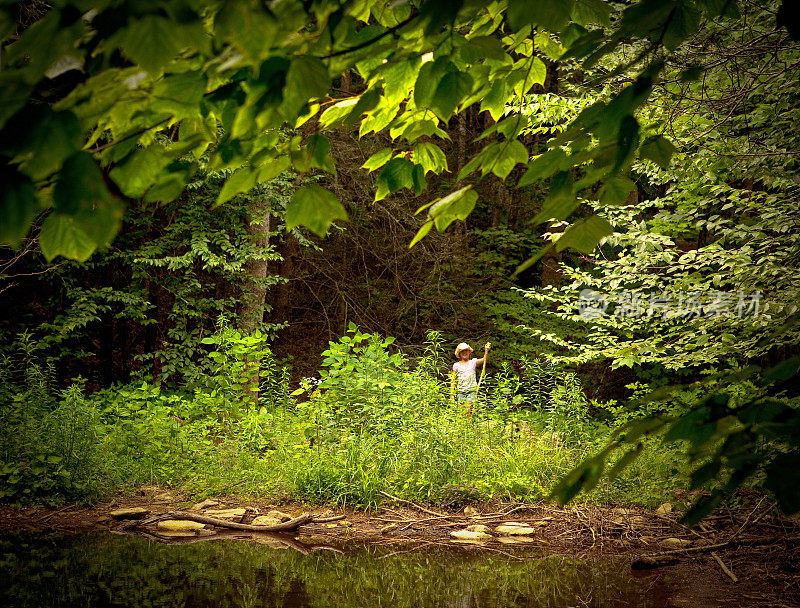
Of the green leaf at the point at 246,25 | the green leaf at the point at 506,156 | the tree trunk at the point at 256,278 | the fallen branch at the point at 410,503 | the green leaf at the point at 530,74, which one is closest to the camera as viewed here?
the green leaf at the point at 246,25

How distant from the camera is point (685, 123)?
6.14 metres

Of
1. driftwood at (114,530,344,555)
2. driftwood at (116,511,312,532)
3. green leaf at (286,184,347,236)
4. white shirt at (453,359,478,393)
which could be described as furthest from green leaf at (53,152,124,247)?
white shirt at (453,359,478,393)

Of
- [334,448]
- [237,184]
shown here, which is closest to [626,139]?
[237,184]

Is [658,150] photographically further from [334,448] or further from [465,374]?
[465,374]

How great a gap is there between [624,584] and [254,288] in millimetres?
8153

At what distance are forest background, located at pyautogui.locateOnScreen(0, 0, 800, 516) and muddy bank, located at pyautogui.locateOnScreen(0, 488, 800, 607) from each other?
305 mm

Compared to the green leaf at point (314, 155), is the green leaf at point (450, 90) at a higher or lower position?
higher

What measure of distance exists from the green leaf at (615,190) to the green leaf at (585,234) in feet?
0.47

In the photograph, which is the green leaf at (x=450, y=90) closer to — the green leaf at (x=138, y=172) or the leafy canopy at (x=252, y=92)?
the leafy canopy at (x=252, y=92)

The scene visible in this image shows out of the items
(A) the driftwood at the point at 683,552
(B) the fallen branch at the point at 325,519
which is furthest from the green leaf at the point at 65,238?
(B) the fallen branch at the point at 325,519

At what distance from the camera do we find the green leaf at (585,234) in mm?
1423

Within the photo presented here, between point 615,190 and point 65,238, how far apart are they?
1.27 metres

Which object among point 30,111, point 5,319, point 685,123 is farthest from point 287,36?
point 5,319

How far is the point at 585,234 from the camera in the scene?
1435 mm
